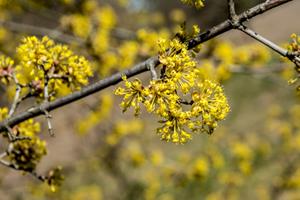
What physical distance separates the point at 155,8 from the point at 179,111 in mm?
23428

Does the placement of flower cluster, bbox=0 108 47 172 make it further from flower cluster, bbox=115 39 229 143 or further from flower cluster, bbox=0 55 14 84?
flower cluster, bbox=115 39 229 143

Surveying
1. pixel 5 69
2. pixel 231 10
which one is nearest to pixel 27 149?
pixel 5 69

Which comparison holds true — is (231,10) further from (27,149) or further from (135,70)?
(27,149)

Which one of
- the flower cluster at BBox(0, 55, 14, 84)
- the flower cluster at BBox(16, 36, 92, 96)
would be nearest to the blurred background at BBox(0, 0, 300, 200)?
the flower cluster at BBox(16, 36, 92, 96)

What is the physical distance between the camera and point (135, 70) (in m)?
1.78

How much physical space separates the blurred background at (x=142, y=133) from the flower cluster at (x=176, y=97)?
0.25 meters

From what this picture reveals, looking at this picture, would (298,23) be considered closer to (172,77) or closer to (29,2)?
(29,2)

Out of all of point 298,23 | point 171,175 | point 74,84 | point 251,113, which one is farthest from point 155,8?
point 74,84

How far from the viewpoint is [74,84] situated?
7.34ft

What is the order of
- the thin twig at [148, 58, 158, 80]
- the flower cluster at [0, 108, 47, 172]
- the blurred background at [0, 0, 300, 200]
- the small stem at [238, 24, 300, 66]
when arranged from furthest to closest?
1. the blurred background at [0, 0, 300, 200]
2. the flower cluster at [0, 108, 47, 172]
3. the thin twig at [148, 58, 158, 80]
4. the small stem at [238, 24, 300, 66]

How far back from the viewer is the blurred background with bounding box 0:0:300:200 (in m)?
4.73

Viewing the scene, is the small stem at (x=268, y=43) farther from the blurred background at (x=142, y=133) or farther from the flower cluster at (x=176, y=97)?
the blurred background at (x=142, y=133)

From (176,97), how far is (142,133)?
687 cm

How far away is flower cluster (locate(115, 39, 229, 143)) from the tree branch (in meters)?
0.07
